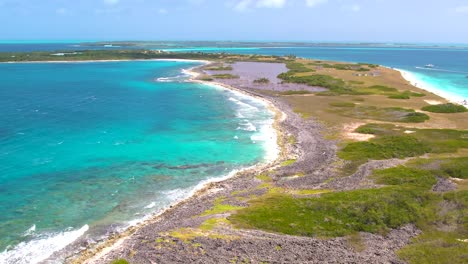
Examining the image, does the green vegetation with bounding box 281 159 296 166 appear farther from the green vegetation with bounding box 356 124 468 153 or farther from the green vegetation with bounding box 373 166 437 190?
the green vegetation with bounding box 356 124 468 153

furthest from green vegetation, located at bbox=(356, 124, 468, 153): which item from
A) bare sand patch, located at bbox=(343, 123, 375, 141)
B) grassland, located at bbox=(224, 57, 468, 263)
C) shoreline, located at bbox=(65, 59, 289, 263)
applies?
shoreline, located at bbox=(65, 59, 289, 263)

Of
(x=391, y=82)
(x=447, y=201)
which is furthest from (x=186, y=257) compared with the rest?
(x=391, y=82)

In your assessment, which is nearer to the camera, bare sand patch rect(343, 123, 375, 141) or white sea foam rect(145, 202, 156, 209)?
white sea foam rect(145, 202, 156, 209)

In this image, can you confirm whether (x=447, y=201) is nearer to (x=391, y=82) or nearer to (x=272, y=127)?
(x=272, y=127)

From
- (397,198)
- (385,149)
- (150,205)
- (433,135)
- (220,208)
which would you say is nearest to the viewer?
(397,198)

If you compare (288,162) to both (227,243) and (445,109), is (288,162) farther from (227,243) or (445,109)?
(445,109)

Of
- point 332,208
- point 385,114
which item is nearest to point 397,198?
point 332,208
